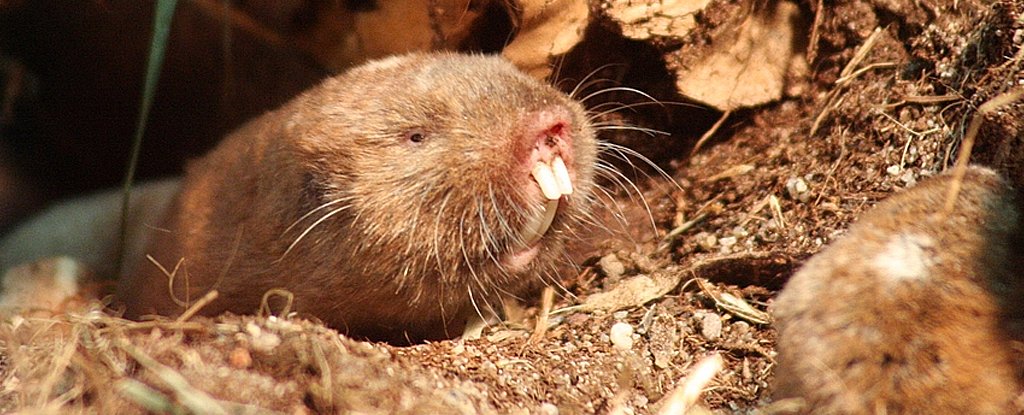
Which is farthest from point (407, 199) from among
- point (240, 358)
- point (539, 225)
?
point (240, 358)

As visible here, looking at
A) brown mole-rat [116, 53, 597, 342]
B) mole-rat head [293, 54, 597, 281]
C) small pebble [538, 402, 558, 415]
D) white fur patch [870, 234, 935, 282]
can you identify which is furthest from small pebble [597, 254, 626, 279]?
white fur patch [870, 234, 935, 282]

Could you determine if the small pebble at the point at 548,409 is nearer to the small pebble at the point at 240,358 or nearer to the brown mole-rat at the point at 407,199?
the brown mole-rat at the point at 407,199

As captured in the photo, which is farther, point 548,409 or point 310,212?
point 310,212

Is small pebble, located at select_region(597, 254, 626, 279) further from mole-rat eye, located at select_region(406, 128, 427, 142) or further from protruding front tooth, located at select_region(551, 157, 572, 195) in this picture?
mole-rat eye, located at select_region(406, 128, 427, 142)

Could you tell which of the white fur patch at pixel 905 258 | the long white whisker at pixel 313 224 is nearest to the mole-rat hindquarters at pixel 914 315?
the white fur patch at pixel 905 258

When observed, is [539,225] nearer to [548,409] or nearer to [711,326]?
[711,326]
